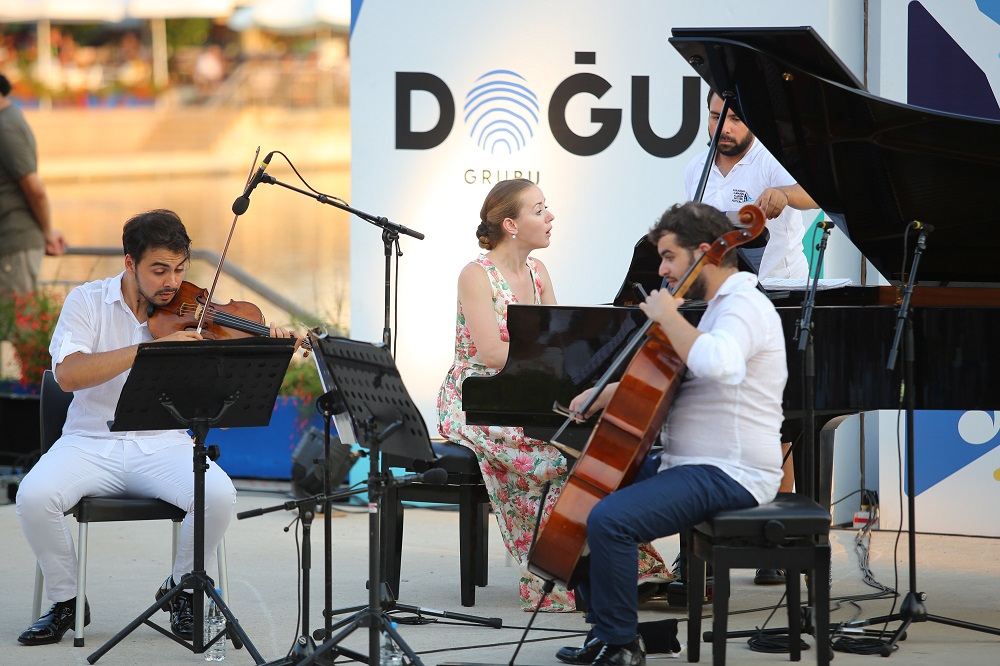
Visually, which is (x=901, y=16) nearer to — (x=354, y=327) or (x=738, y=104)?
(x=738, y=104)

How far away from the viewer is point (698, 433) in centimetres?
363

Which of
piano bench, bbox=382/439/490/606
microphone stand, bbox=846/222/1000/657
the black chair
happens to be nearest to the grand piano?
microphone stand, bbox=846/222/1000/657

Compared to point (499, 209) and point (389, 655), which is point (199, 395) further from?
point (499, 209)

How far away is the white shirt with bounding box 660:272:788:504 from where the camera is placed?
3.51 meters

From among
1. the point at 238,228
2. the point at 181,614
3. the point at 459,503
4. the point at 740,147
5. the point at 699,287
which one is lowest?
the point at 181,614

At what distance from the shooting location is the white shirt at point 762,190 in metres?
5.11

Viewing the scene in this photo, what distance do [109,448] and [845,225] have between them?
268cm

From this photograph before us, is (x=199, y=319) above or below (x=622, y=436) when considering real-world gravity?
above

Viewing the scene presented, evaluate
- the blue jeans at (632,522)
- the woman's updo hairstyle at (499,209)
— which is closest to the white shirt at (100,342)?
the woman's updo hairstyle at (499,209)

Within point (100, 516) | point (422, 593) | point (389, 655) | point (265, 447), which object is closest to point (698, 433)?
point (389, 655)

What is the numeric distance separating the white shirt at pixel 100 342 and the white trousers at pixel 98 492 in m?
0.05

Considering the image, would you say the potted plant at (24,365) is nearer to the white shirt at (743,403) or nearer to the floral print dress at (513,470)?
the floral print dress at (513,470)

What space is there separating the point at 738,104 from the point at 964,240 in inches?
36.3

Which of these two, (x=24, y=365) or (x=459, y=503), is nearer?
(x=459, y=503)
